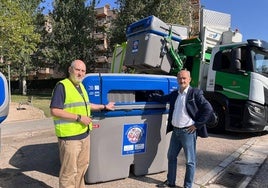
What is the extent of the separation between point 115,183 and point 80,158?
1135mm

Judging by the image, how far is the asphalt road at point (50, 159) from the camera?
190 inches

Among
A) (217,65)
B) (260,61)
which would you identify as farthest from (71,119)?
(260,61)

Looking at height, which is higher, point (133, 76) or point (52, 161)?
point (133, 76)

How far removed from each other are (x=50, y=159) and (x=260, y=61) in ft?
19.2

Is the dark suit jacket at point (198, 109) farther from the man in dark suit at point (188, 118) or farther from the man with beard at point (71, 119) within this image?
the man with beard at point (71, 119)

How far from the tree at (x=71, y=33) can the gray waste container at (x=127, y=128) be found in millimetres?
23566

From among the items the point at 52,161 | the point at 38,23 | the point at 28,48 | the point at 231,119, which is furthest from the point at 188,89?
the point at 38,23

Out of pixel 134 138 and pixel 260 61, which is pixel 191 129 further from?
pixel 260 61

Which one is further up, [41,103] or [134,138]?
[134,138]

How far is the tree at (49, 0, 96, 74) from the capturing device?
27.9m

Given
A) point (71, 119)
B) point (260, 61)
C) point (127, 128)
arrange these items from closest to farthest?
point (71, 119) < point (127, 128) < point (260, 61)

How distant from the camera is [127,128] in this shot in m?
4.67

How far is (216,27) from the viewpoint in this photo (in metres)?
10.2

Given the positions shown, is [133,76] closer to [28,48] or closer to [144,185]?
[144,185]
